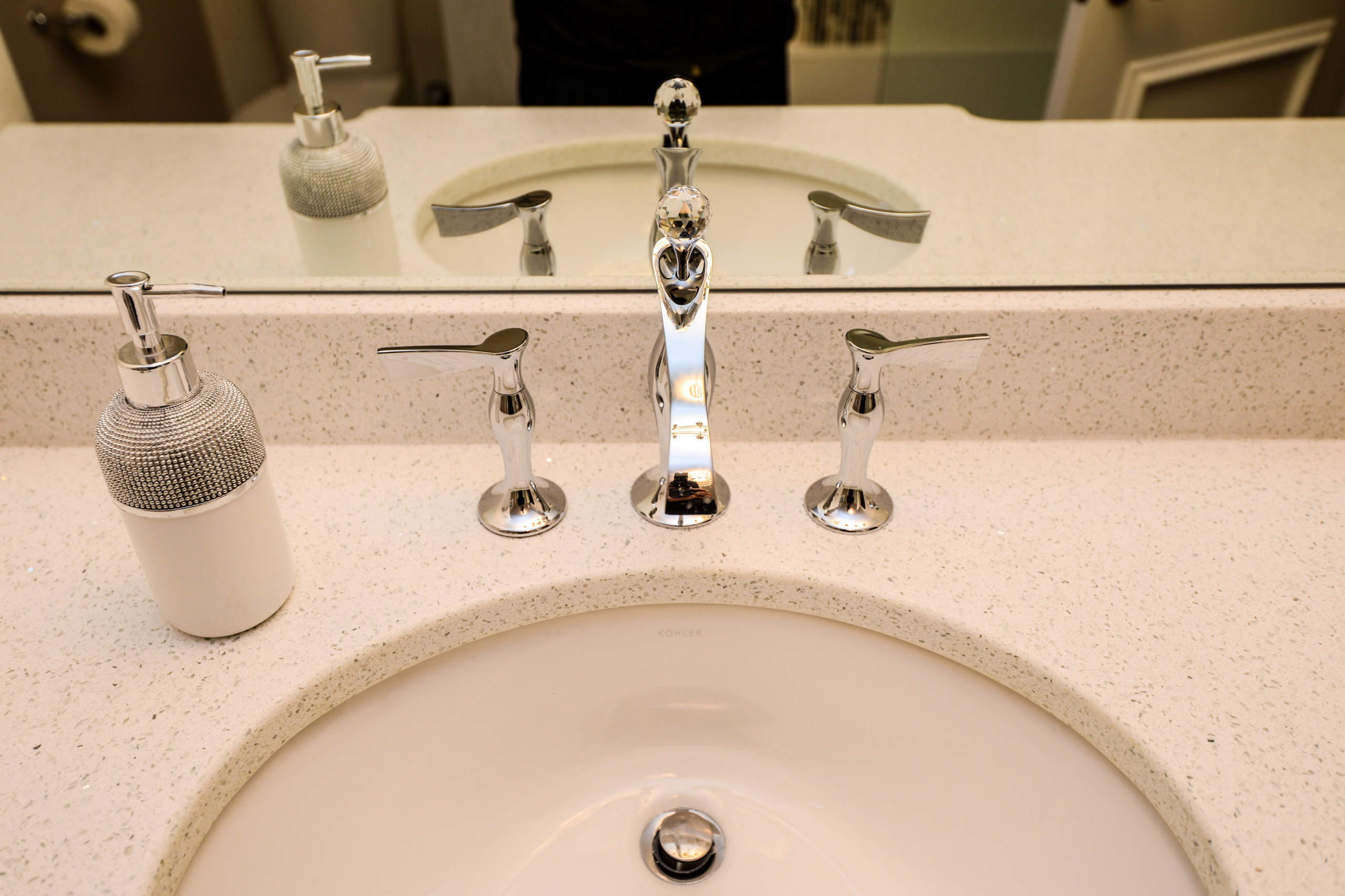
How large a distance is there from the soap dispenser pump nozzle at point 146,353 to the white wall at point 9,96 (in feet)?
1.18

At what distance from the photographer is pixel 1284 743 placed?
1.56 ft

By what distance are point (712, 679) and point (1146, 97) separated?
569 millimetres

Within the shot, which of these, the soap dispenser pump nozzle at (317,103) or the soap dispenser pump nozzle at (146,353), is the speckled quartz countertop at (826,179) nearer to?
the soap dispenser pump nozzle at (317,103)

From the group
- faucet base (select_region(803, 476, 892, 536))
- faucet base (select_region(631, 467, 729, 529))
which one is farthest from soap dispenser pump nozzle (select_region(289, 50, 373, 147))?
faucet base (select_region(803, 476, 892, 536))

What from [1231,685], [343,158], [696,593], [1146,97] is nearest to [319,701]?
[696,593]

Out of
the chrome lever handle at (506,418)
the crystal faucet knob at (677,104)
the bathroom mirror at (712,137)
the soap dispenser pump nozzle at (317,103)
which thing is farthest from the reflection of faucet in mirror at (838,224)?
the soap dispenser pump nozzle at (317,103)

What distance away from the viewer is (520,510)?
0.62 m

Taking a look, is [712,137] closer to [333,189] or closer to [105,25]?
[333,189]

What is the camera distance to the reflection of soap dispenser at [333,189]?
63 centimetres

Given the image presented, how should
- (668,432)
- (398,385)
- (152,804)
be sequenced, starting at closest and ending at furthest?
(152,804), (668,432), (398,385)

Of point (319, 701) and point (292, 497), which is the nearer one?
point (319, 701)

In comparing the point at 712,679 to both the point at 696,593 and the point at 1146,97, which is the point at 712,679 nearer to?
the point at 696,593

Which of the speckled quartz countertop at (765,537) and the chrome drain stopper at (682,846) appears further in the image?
the chrome drain stopper at (682,846)

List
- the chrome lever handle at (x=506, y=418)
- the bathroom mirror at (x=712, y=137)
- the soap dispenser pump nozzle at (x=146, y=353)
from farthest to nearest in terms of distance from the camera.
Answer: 1. the bathroom mirror at (x=712, y=137)
2. the chrome lever handle at (x=506, y=418)
3. the soap dispenser pump nozzle at (x=146, y=353)
